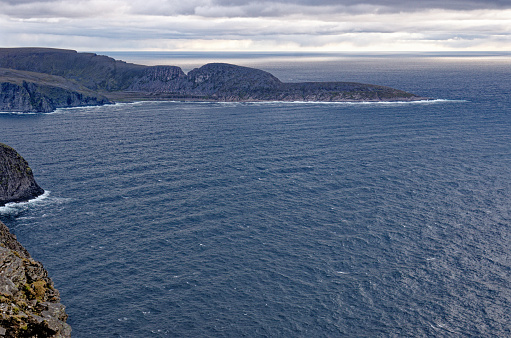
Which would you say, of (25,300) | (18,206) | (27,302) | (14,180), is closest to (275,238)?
(27,302)

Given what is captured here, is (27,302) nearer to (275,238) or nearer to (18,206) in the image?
(275,238)

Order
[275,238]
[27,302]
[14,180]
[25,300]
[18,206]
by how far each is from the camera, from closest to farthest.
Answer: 1. [25,300]
2. [27,302]
3. [275,238]
4. [18,206]
5. [14,180]

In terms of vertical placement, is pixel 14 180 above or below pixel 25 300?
above

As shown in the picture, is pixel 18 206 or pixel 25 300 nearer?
pixel 25 300

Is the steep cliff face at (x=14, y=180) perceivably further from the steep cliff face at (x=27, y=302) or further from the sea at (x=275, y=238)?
the steep cliff face at (x=27, y=302)

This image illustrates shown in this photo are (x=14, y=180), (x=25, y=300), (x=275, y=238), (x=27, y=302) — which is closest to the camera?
(x=25, y=300)

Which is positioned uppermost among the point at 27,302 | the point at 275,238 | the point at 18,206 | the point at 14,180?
the point at 14,180

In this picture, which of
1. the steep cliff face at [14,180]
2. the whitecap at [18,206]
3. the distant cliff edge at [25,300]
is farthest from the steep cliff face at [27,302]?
the steep cliff face at [14,180]
